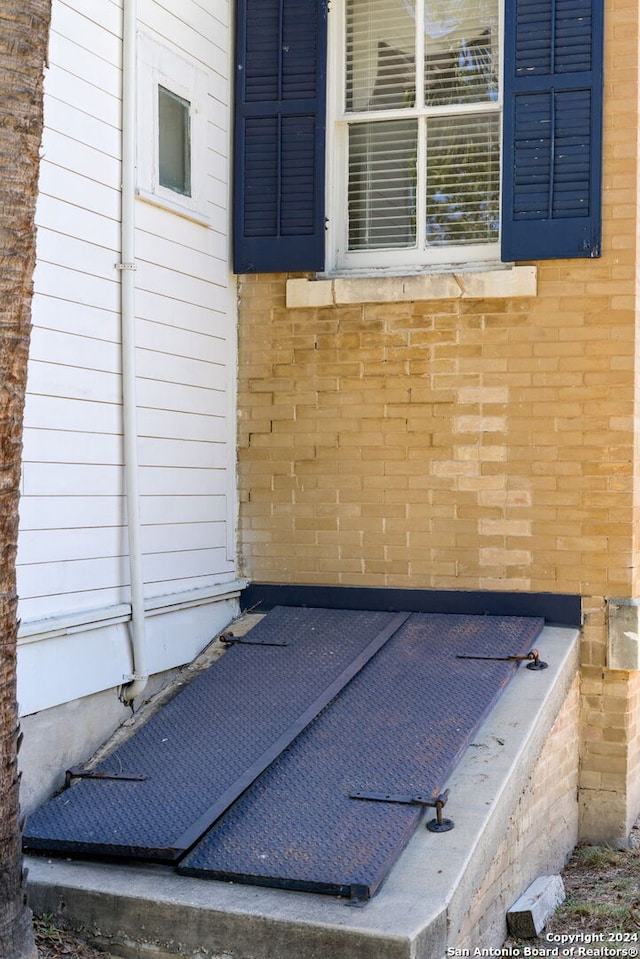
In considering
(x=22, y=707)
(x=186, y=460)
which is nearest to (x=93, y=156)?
(x=186, y=460)

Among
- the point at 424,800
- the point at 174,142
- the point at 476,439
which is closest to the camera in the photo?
the point at 424,800

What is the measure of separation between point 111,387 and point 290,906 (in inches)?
107

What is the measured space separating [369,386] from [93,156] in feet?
6.92

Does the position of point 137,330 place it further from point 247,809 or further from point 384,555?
point 247,809

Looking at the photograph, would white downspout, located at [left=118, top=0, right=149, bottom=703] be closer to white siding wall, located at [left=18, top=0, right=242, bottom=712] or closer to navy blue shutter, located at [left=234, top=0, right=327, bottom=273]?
white siding wall, located at [left=18, top=0, right=242, bottom=712]

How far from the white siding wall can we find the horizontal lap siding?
0.01 meters

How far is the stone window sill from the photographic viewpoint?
6.25m

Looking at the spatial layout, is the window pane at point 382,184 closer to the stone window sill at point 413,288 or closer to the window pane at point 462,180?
the window pane at point 462,180

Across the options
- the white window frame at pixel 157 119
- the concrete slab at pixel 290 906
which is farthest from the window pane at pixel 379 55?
the concrete slab at pixel 290 906

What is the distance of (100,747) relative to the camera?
5.36 metres

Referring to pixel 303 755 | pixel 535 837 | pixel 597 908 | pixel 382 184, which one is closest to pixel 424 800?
pixel 303 755

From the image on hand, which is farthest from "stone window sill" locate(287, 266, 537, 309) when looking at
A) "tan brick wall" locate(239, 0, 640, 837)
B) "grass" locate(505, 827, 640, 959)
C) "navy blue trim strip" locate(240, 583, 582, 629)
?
"grass" locate(505, 827, 640, 959)

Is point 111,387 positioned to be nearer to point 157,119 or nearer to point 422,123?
point 157,119

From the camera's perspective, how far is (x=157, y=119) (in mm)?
5902
